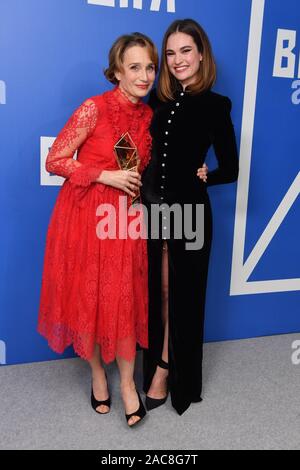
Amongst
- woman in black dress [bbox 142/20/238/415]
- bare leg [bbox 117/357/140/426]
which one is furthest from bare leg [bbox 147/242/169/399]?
bare leg [bbox 117/357/140/426]

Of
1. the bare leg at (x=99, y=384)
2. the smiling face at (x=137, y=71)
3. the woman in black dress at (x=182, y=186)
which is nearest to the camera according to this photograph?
the smiling face at (x=137, y=71)

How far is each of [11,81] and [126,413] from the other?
4.67 feet

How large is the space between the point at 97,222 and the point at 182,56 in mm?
661

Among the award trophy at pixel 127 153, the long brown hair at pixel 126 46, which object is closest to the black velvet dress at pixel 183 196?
the award trophy at pixel 127 153

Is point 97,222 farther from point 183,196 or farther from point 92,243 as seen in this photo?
point 183,196

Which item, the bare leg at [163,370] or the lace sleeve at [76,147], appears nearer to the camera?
the lace sleeve at [76,147]

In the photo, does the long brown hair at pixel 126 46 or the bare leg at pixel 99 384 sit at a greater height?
the long brown hair at pixel 126 46

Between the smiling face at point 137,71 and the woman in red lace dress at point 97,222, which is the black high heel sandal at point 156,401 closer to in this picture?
the woman in red lace dress at point 97,222

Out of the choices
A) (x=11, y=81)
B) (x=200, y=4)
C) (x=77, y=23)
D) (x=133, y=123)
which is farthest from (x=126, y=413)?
(x=200, y=4)

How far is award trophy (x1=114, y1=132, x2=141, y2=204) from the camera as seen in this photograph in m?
1.51

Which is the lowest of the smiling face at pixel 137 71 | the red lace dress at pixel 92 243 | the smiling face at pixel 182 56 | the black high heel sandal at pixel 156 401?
the black high heel sandal at pixel 156 401

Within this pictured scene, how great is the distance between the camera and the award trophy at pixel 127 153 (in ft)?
4.97

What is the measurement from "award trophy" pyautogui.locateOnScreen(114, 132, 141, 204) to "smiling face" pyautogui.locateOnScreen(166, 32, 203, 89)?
1.01 ft

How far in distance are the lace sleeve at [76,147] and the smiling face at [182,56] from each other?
0.34 meters
